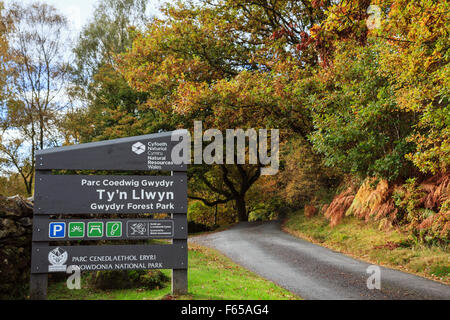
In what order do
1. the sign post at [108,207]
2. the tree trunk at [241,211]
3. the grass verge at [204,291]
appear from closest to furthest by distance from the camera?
the sign post at [108,207] → the grass verge at [204,291] → the tree trunk at [241,211]

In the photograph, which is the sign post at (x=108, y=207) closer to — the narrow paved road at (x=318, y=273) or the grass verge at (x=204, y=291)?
the grass verge at (x=204, y=291)

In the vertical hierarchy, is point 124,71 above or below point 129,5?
below

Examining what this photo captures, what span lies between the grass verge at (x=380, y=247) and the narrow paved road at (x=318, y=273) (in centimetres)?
52

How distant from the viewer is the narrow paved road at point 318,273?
7383mm

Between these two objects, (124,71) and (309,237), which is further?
(124,71)

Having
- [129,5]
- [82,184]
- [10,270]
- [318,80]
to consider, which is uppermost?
[129,5]

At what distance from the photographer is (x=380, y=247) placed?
11547 mm

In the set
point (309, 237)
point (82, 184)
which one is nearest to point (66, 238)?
point (82, 184)

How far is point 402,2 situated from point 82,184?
729cm

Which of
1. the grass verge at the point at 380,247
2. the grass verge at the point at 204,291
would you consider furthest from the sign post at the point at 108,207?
the grass verge at the point at 380,247

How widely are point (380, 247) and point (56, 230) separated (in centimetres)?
973

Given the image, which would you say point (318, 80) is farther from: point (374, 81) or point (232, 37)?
point (232, 37)
